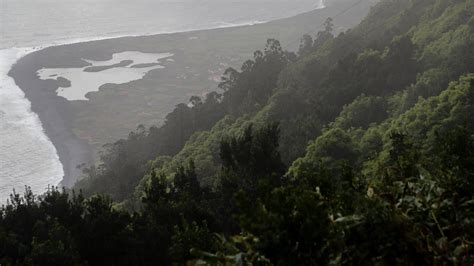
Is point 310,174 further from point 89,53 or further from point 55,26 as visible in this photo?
point 55,26

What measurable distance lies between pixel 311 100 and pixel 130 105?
37.8 meters

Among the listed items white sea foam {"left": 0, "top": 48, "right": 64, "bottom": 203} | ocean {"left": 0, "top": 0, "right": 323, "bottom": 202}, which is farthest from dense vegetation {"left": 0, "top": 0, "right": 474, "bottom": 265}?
ocean {"left": 0, "top": 0, "right": 323, "bottom": 202}

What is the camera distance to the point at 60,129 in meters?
67.6

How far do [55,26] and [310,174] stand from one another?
120726mm

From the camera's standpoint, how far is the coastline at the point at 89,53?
6438 centimetres

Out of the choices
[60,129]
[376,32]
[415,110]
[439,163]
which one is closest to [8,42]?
[60,129]

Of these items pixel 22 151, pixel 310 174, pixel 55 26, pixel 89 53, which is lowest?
pixel 22 151

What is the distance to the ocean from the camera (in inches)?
2299

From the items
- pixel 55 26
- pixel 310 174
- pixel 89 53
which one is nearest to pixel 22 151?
pixel 89 53

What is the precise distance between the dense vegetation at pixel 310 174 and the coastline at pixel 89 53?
5963 mm

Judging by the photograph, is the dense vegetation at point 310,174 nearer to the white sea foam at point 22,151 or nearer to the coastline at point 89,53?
the white sea foam at point 22,151

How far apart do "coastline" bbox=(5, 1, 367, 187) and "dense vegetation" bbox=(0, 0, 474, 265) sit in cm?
596

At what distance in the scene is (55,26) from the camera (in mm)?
122562

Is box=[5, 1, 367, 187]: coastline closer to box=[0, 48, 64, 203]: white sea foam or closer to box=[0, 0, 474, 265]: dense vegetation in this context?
box=[0, 48, 64, 203]: white sea foam
